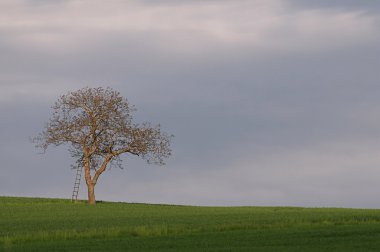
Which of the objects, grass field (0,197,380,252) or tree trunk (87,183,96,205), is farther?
tree trunk (87,183,96,205)

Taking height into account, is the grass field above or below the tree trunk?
below

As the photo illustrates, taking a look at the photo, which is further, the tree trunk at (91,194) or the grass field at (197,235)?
→ the tree trunk at (91,194)

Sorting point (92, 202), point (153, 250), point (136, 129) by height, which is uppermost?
point (136, 129)

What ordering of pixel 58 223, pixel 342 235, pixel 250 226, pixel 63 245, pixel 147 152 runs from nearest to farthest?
pixel 63 245
pixel 342 235
pixel 250 226
pixel 58 223
pixel 147 152

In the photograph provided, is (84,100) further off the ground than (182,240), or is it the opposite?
(84,100)

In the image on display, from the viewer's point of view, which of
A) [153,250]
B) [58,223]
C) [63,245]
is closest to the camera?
[153,250]

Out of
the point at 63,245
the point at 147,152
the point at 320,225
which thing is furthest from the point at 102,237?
the point at 147,152

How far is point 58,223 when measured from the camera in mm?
49812

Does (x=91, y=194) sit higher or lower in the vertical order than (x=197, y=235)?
higher

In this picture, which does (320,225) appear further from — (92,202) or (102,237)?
(92,202)

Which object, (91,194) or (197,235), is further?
(91,194)

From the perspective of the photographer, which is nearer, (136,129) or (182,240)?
(182,240)

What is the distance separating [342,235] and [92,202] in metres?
47.8

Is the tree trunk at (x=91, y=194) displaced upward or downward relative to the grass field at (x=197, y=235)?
upward
